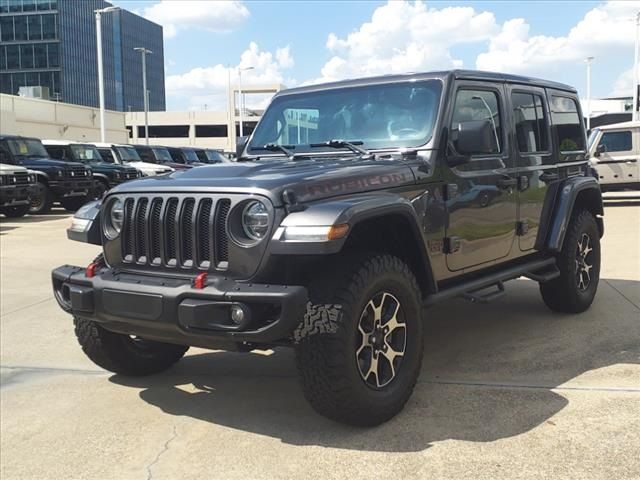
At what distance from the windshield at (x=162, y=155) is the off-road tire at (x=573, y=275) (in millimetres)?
19736

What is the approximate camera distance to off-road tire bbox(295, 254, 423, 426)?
3150 mm

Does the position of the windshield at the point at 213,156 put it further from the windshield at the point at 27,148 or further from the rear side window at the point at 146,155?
the windshield at the point at 27,148

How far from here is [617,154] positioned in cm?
1600

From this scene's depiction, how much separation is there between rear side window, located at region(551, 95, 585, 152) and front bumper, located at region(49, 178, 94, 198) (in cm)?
1378

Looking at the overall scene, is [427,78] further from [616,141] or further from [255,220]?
[616,141]

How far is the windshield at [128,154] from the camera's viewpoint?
2197cm

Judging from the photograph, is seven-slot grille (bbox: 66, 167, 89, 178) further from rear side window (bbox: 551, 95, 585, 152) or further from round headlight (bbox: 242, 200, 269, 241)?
round headlight (bbox: 242, 200, 269, 241)

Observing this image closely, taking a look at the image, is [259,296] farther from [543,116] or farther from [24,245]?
[24,245]

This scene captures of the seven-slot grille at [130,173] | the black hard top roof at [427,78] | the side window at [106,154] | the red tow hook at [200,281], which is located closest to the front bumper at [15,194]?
the seven-slot grille at [130,173]

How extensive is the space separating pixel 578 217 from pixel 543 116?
93 centimetres

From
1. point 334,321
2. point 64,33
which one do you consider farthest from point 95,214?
point 64,33

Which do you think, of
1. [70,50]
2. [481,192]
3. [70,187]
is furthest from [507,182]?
[70,50]

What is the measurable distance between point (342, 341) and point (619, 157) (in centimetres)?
1488

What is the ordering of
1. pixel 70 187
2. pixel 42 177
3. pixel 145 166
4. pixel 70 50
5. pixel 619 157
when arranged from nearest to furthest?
pixel 619 157 < pixel 42 177 < pixel 70 187 < pixel 145 166 < pixel 70 50
